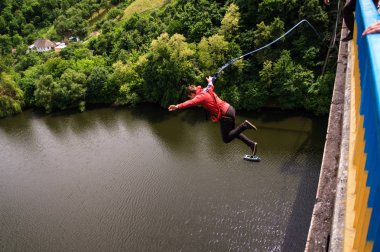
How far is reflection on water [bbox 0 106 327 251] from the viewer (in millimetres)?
12102

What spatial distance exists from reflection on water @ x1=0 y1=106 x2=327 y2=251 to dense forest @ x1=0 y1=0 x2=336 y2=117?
184 centimetres

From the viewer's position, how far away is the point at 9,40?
128ft

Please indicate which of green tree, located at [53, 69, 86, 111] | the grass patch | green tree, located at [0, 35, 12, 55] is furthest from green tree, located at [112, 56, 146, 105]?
green tree, located at [0, 35, 12, 55]

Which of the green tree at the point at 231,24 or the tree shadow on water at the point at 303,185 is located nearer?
the tree shadow on water at the point at 303,185

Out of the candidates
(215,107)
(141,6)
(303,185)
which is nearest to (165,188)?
(303,185)

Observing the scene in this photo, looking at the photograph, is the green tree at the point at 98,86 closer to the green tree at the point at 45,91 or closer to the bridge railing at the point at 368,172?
the green tree at the point at 45,91

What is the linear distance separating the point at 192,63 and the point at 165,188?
9.16 meters

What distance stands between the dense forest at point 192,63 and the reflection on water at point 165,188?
184 centimetres

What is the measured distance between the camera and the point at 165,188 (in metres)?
14.4

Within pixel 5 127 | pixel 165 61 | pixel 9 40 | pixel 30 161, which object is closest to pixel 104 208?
pixel 30 161

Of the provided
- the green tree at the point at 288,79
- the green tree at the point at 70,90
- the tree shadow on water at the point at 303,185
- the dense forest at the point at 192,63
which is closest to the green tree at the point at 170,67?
the dense forest at the point at 192,63

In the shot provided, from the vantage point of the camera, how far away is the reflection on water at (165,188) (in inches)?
476

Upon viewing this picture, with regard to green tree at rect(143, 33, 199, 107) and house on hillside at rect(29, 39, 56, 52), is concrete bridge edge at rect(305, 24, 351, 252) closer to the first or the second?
green tree at rect(143, 33, 199, 107)

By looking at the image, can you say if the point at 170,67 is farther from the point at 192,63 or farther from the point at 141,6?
the point at 141,6
